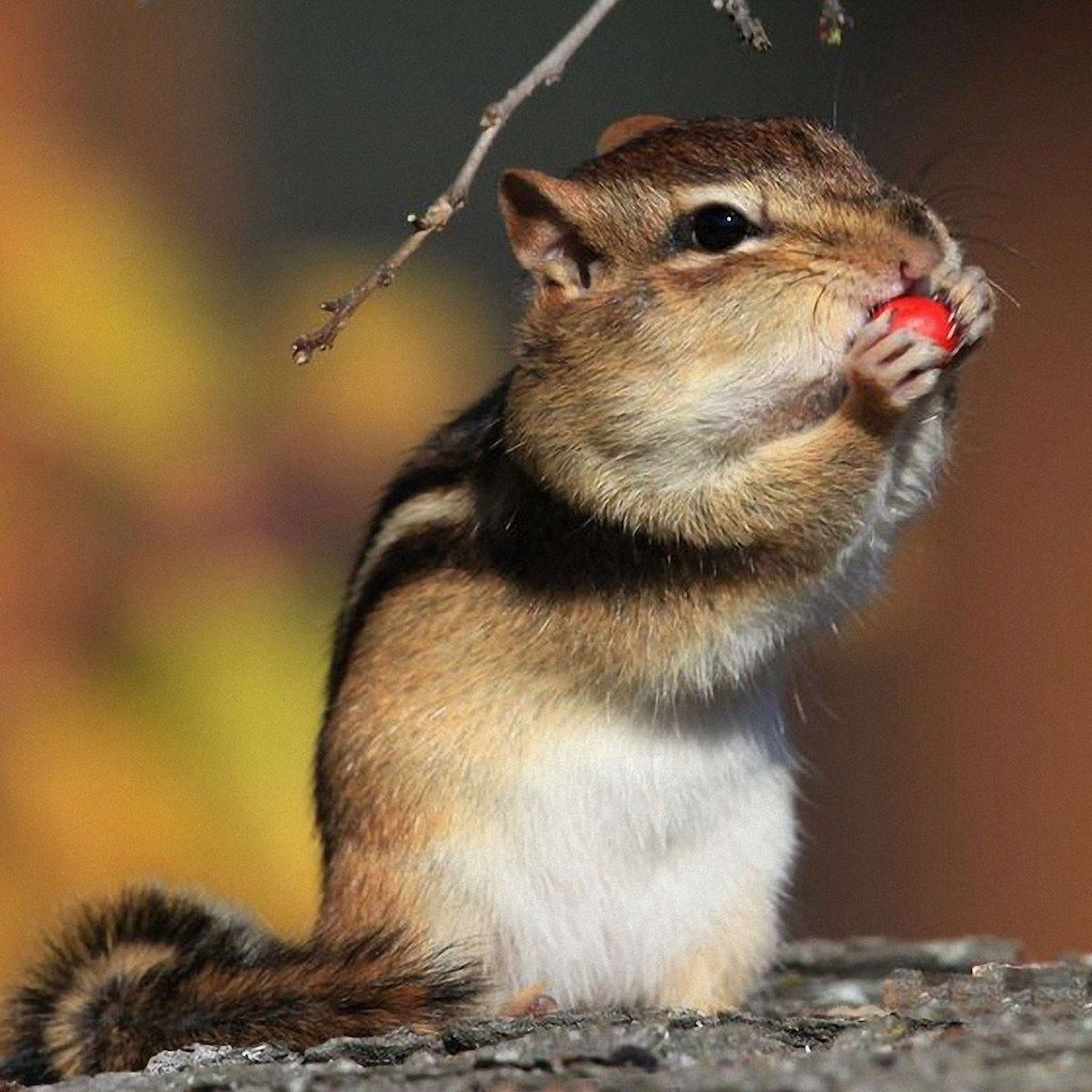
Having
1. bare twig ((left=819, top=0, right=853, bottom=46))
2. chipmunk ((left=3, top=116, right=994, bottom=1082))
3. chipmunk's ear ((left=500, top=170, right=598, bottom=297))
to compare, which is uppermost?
chipmunk's ear ((left=500, top=170, right=598, bottom=297))

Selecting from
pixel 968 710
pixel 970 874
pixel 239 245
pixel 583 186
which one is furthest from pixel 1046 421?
pixel 583 186

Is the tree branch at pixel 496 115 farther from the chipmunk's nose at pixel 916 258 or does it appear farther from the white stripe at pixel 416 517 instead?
the white stripe at pixel 416 517

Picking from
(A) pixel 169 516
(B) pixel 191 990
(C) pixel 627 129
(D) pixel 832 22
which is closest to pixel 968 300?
(D) pixel 832 22

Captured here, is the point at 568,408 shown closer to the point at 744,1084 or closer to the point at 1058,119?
the point at 744,1084

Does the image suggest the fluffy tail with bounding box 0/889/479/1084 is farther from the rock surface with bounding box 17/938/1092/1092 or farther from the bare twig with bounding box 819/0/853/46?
the bare twig with bounding box 819/0/853/46

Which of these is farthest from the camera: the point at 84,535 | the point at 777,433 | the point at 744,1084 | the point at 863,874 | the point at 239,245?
the point at 863,874

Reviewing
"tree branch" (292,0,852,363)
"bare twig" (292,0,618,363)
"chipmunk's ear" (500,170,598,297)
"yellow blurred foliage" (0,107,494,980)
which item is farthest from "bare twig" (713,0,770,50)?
"yellow blurred foliage" (0,107,494,980)

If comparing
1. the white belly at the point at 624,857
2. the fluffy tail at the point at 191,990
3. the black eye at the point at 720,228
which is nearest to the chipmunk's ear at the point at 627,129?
the black eye at the point at 720,228
